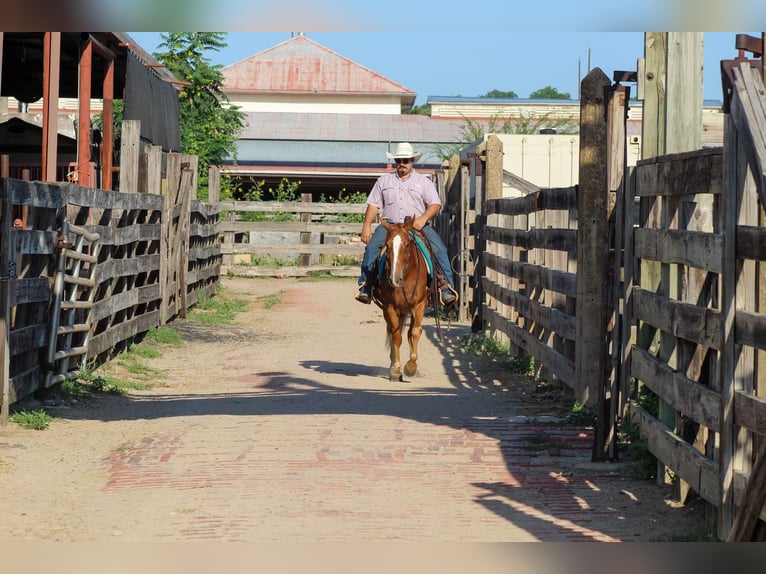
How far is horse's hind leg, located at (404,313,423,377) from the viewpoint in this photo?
12.9 m

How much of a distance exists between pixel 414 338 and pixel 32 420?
503cm

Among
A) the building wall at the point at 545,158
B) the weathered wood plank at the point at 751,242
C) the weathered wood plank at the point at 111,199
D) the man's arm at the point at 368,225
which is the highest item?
the building wall at the point at 545,158

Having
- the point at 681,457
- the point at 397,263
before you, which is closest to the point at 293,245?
the point at 397,263

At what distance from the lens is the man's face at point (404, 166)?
13289 mm

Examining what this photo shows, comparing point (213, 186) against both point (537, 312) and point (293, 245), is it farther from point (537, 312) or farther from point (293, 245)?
point (537, 312)

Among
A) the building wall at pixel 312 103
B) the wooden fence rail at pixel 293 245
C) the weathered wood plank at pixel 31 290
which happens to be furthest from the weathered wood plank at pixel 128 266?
the building wall at pixel 312 103

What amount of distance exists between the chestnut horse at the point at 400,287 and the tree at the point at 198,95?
60.9ft

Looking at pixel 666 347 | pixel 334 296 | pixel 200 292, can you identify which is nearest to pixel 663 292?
pixel 666 347

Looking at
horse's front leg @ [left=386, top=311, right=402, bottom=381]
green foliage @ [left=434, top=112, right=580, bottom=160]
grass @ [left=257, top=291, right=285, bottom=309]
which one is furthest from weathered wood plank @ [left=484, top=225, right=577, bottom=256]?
green foliage @ [left=434, top=112, right=580, bottom=160]

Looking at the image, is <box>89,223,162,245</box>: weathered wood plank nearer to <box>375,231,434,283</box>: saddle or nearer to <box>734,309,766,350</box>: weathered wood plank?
<box>375,231,434,283</box>: saddle

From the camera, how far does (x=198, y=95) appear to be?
1265 inches

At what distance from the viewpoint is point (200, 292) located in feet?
68.9

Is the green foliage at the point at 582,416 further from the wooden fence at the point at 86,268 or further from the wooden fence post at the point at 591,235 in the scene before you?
the wooden fence at the point at 86,268

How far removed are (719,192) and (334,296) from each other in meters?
19.1
